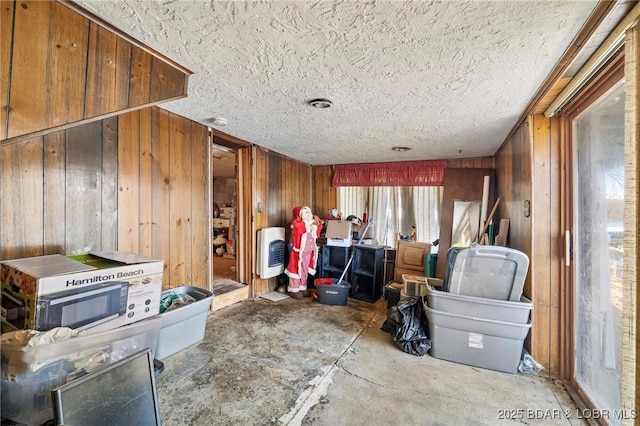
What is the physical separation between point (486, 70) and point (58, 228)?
2765 millimetres

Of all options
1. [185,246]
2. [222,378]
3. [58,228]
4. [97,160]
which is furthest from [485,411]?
[97,160]

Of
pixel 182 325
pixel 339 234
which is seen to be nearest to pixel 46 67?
pixel 182 325

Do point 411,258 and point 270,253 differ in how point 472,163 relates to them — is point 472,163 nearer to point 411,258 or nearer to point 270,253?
point 411,258

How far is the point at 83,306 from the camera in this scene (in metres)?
1.39

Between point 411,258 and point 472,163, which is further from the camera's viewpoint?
point 472,163

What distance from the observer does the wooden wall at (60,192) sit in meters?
1.50

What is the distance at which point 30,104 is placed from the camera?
1055 mm

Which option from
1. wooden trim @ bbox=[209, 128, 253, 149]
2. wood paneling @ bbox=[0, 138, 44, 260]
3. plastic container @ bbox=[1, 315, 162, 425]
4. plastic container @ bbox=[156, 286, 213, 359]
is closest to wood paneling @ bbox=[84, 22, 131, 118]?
wood paneling @ bbox=[0, 138, 44, 260]

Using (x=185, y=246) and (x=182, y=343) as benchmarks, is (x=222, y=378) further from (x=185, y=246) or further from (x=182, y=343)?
(x=185, y=246)

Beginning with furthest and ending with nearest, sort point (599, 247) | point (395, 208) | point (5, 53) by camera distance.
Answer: point (395, 208), point (599, 247), point (5, 53)

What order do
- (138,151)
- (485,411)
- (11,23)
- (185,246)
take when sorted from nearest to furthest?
1. (11,23)
2. (485,411)
3. (138,151)
4. (185,246)

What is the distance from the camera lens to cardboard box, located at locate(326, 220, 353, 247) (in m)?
4.01

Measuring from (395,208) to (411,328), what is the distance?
8.02 ft

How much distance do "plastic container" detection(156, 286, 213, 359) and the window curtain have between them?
3.04 m
